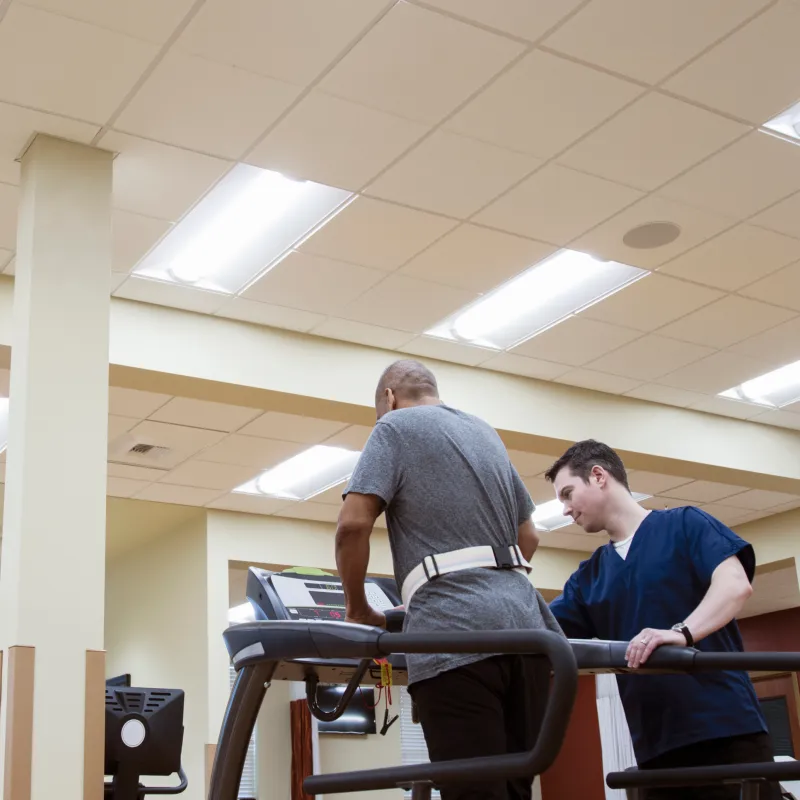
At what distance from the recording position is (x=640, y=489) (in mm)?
9062

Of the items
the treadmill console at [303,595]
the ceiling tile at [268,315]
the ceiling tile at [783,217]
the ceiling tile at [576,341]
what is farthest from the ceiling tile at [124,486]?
the treadmill console at [303,595]

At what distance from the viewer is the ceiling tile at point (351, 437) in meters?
7.46

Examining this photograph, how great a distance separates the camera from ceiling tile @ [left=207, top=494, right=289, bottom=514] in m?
8.76

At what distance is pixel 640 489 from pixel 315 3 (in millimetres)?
6072

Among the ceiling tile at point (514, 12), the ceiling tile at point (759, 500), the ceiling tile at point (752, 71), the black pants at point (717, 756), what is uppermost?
the ceiling tile at point (514, 12)

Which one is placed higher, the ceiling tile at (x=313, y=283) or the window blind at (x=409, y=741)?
the ceiling tile at (x=313, y=283)

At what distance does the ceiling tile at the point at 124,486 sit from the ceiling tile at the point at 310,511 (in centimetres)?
125

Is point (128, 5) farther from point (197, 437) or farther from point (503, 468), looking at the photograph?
point (197, 437)

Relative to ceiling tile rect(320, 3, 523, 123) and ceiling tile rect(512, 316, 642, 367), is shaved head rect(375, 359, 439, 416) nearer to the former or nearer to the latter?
ceiling tile rect(320, 3, 523, 123)

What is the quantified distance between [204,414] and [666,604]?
5.05 m

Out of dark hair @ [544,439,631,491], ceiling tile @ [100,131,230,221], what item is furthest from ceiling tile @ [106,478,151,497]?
dark hair @ [544,439,631,491]

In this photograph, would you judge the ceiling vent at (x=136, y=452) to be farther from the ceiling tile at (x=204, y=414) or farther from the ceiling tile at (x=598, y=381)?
the ceiling tile at (x=598, y=381)

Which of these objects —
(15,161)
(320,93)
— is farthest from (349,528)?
(15,161)

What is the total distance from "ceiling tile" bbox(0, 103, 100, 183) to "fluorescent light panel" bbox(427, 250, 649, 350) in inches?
92.3
